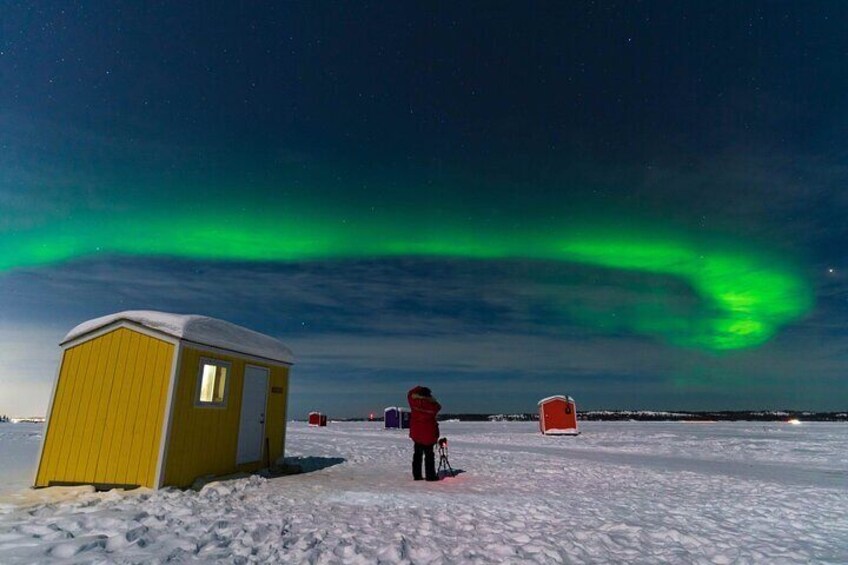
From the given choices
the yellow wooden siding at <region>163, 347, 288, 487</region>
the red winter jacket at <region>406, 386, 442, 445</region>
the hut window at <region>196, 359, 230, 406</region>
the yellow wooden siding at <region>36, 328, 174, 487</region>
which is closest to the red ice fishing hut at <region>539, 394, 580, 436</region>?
the red winter jacket at <region>406, 386, 442, 445</region>

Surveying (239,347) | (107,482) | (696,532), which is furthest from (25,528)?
(696,532)

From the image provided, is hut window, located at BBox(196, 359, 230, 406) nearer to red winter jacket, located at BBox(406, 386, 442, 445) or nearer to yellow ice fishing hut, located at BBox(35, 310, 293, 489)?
yellow ice fishing hut, located at BBox(35, 310, 293, 489)

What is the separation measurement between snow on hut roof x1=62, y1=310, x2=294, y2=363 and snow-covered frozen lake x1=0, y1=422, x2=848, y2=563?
3.06 m

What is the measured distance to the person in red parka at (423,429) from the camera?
12.0m

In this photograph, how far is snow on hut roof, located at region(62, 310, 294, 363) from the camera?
33.8 feet

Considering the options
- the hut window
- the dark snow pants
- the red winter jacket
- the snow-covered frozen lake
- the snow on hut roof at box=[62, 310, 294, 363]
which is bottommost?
the snow-covered frozen lake

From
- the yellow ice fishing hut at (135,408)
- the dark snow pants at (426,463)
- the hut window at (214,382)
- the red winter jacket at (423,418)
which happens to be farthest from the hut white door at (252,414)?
the dark snow pants at (426,463)

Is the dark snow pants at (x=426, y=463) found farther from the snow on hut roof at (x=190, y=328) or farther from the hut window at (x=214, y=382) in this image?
the snow on hut roof at (x=190, y=328)

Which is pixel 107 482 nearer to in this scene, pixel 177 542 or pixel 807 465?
pixel 177 542

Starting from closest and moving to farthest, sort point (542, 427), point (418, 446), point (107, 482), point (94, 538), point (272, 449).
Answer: point (94, 538) < point (107, 482) < point (418, 446) < point (272, 449) < point (542, 427)

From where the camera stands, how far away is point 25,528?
6.32 metres

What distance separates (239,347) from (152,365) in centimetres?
237

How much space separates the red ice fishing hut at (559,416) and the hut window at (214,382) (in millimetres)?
26715

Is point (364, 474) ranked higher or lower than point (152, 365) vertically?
lower
